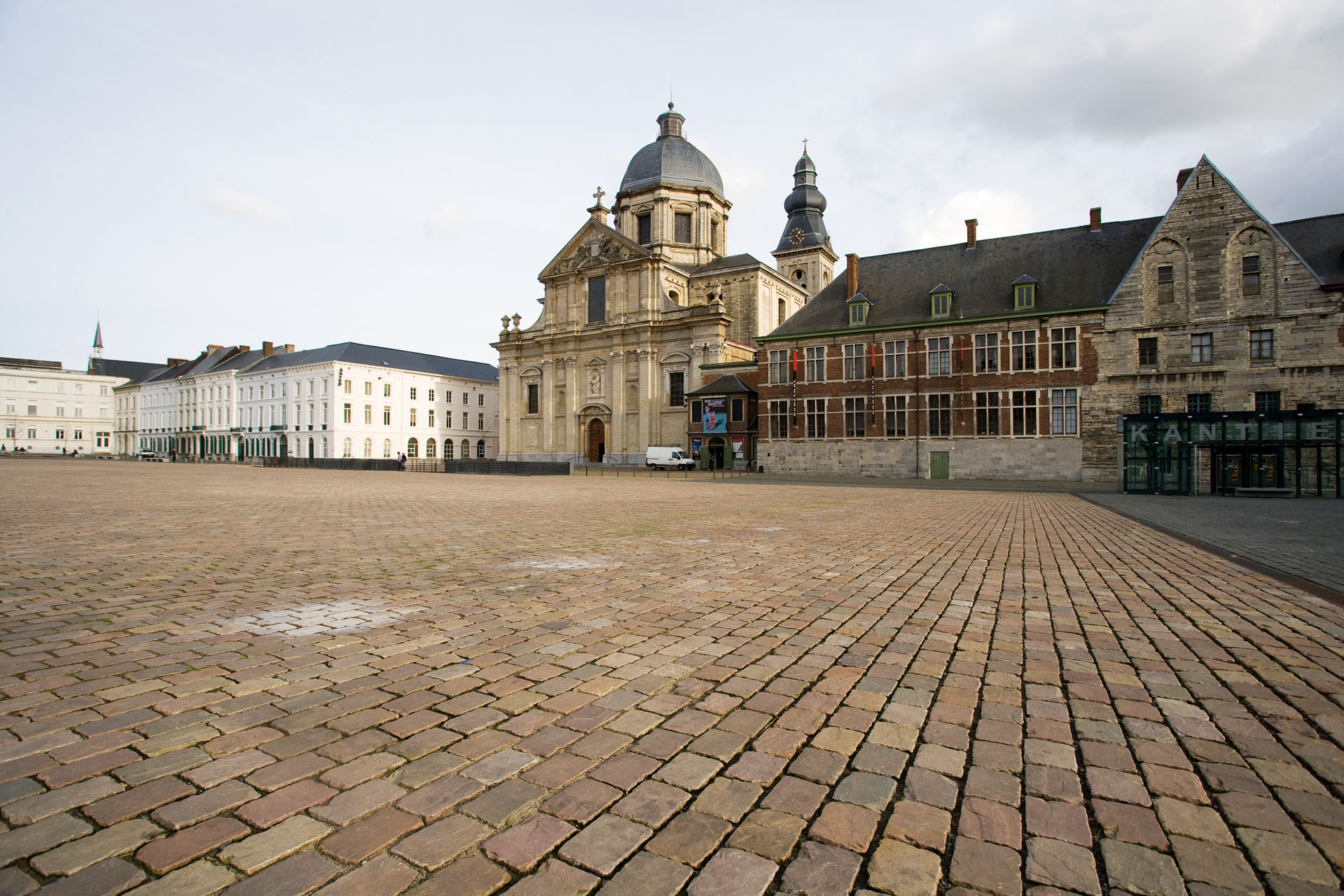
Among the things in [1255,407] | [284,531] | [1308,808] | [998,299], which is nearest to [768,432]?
[998,299]

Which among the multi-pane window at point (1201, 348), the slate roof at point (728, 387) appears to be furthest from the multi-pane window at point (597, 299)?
the multi-pane window at point (1201, 348)

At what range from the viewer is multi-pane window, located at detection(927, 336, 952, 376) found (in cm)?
3469

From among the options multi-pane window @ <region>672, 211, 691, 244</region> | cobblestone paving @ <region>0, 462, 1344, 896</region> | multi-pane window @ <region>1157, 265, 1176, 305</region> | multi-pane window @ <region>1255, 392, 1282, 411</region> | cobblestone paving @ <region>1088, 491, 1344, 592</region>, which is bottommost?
cobblestone paving @ <region>1088, 491, 1344, 592</region>

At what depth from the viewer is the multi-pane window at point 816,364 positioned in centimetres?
3775

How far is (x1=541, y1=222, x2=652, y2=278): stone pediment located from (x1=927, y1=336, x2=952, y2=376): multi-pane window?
25.3m

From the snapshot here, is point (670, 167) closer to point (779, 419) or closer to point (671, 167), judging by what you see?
point (671, 167)

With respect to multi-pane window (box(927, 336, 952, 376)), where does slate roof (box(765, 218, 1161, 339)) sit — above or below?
above

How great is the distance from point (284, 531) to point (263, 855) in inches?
369

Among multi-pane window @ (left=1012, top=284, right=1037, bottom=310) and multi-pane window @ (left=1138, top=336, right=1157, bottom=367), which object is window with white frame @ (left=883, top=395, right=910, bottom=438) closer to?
multi-pane window @ (left=1012, top=284, right=1037, bottom=310)

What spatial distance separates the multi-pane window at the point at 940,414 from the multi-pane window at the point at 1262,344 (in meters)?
11.9

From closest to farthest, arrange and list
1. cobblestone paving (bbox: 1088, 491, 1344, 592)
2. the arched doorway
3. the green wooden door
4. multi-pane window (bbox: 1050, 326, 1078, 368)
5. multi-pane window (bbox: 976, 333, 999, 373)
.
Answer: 1. cobblestone paving (bbox: 1088, 491, 1344, 592)
2. multi-pane window (bbox: 1050, 326, 1078, 368)
3. multi-pane window (bbox: 976, 333, 999, 373)
4. the green wooden door
5. the arched doorway

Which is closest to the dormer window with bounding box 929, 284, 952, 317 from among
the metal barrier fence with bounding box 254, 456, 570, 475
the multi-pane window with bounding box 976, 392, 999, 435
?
the multi-pane window with bounding box 976, 392, 999, 435

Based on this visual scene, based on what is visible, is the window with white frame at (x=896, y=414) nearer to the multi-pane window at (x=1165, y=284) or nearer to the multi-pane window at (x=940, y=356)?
the multi-pane window at (x=940, y=356)

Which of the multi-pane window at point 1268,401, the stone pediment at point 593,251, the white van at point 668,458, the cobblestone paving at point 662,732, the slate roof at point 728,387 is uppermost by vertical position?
the stone pediment at point 593,251
